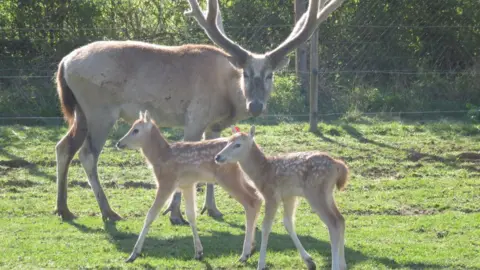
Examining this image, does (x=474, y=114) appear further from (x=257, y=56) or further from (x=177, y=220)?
(x=177, y=220)

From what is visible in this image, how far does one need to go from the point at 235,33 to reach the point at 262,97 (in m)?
7.01

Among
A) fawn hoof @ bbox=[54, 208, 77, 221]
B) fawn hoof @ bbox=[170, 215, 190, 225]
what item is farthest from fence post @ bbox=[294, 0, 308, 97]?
fawn hoof @ bbox=[54, 208, 77, 221]

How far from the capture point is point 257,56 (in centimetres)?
1084

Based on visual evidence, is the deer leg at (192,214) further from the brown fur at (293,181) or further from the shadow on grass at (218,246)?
the brown fur at (293,181)

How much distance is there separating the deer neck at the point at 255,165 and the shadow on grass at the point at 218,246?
0.81 meters

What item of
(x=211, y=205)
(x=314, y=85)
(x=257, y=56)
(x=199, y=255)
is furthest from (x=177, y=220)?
(x=314, y=85)

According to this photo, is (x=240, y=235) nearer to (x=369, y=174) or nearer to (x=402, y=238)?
(x=402, y=238)

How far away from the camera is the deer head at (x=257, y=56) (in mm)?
10570

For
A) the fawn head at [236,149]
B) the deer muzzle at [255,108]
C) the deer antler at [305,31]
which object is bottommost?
the fawn head at [236,149]

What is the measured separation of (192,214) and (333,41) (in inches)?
361

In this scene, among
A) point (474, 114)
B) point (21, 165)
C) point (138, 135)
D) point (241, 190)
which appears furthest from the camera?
point (474, 114)

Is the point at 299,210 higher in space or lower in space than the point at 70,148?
lower

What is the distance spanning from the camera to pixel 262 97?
10555mm

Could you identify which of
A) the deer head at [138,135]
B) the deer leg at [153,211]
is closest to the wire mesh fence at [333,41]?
the deer head at [138,135]
